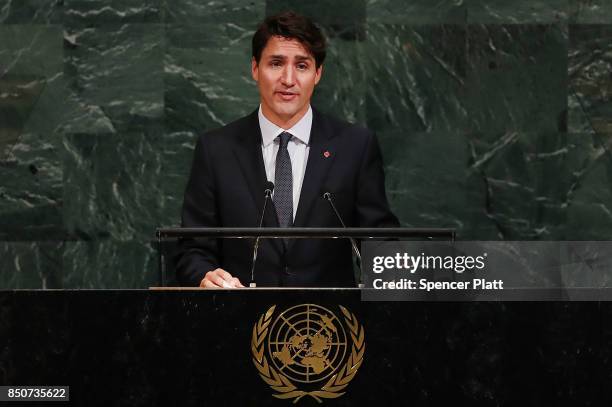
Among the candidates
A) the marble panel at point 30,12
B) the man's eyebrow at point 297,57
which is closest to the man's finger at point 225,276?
the man's eyebrow at point 297,57

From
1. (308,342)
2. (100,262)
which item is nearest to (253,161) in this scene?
(308,342)

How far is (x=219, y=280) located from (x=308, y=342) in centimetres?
43

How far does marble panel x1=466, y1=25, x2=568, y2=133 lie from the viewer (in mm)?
5699

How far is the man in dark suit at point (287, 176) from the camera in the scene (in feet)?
13.4

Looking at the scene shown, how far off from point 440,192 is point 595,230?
767 mm

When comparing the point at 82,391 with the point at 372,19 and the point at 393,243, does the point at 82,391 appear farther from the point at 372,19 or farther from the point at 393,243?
the point at 372,19

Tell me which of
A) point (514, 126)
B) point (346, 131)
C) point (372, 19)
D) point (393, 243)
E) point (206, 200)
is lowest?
point (393, 243)

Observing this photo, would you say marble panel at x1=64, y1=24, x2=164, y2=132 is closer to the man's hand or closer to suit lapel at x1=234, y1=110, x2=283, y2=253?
suit lapel at x1=234, y1=110, x2=283, y2=253

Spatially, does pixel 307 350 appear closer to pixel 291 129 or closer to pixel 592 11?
pixel 291 129

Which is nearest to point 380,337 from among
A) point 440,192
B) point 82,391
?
point 82,391

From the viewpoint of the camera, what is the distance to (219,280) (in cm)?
347

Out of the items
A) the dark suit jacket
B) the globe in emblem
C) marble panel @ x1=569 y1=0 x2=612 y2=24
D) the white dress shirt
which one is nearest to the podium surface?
the globe in emblem

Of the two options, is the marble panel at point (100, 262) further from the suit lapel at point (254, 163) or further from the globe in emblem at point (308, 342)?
the globe in emblem at point (308, 342)

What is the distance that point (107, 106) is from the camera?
225 inches
